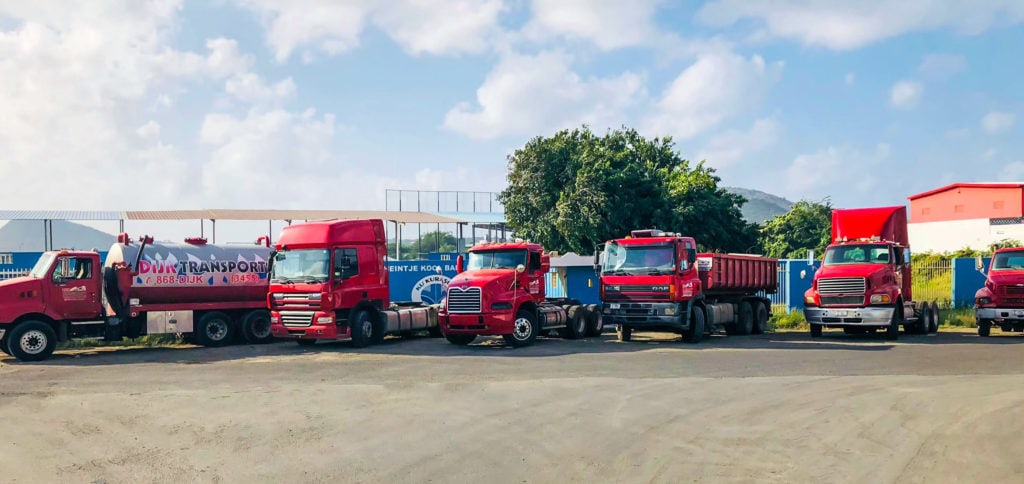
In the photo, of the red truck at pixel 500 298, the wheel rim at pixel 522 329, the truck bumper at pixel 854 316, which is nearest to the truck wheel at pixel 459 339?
the red truck at pixel 500 298

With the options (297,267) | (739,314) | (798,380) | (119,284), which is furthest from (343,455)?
(739,314)

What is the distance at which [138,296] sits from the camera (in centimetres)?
2202

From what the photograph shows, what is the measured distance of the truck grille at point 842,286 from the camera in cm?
2227

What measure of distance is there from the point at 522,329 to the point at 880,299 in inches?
374

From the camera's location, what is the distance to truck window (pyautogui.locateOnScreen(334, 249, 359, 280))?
21.2 metres

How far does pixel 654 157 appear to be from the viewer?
51281 millimetres

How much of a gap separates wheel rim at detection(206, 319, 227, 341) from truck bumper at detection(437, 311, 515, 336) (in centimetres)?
671

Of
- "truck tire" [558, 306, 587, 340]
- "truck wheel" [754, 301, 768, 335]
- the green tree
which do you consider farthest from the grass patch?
the green tree

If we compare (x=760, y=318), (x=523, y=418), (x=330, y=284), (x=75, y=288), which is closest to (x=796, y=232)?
(x=760, y=318)

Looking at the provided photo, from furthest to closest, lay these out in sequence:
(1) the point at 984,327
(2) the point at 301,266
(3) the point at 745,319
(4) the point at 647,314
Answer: (3) the point at 745,319 < (1) the point at 984,327 < (4) the point at 647,314 < (2) the point at 301,266

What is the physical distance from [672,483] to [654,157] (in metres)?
44.5

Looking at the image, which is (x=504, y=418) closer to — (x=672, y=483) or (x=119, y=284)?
(x=672, y=483)

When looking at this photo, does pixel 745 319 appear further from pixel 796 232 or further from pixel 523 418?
pixel 796 232

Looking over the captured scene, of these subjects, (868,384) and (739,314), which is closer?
(868,384)
